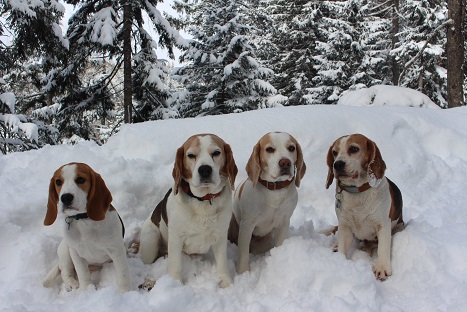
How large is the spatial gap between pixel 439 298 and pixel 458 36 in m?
9.73

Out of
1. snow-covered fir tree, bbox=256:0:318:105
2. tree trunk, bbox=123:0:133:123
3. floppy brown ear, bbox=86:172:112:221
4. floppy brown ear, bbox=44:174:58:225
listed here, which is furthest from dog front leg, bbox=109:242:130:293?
snow-covered fir tree, bbox=256:0:318:105

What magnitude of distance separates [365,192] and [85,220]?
2571mm

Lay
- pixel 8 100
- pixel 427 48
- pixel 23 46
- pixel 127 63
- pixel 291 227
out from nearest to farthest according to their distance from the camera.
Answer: pixel 291 227 < pixel 8 100 < pixel 23 46 < pixel 127 63 < pixel 427 48

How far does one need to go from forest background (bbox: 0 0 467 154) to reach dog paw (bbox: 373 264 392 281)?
8.59 m

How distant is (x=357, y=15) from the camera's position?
858 inches

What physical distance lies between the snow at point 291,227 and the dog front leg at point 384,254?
0.09m

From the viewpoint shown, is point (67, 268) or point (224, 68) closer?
point (67, 268)

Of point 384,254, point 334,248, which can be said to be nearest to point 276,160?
point 334,248

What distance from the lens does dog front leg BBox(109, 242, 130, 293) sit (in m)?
3.12

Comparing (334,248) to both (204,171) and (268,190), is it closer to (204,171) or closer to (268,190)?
(268,190)

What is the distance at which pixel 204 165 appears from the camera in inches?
121

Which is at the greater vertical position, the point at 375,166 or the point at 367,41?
the point at 375,166

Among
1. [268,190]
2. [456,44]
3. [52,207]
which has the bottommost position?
[268,190]

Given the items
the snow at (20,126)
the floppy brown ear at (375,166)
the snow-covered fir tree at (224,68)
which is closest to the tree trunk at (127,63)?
the snow at (20,126)
